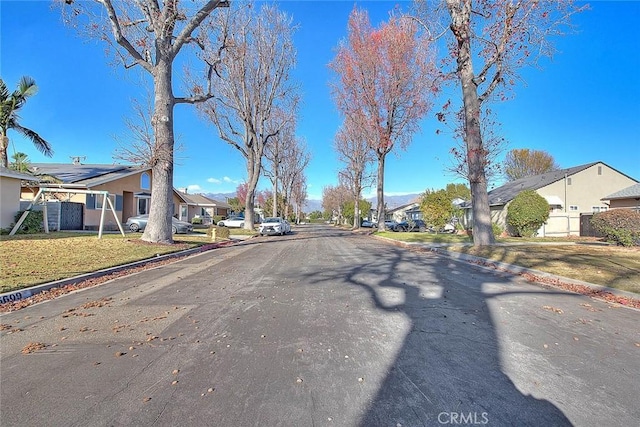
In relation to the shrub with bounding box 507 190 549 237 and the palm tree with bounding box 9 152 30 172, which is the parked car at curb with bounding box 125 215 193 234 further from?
the shrub with bounding box 507 190 549 237

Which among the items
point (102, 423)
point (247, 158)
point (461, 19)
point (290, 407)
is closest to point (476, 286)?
point (290, 407)

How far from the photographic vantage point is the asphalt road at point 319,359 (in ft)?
8.48

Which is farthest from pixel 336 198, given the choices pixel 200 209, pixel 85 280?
pixel 85 280

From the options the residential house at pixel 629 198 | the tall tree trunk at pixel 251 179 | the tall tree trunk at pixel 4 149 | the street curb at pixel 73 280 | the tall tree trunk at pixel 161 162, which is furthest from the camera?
the tall tree trunk at pixel 251 179

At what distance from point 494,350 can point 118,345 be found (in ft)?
14.4

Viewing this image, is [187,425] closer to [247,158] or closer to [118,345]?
[118,345]

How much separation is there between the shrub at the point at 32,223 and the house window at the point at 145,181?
11721 millimetres

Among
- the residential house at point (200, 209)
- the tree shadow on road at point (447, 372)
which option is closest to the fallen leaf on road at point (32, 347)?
the tree shadow on road at point (447, 372)

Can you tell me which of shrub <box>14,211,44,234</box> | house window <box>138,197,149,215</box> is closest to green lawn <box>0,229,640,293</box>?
shrub <box>14,211,44,234</box>

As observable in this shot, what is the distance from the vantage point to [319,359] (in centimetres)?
349

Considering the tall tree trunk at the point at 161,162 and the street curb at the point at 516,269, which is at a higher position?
the tall tree trunk at the point at 161,162

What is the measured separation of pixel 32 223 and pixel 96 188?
7443 millimetres

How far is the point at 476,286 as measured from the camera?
23.8 feet

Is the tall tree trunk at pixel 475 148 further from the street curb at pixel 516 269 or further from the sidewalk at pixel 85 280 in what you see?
the sidewalk at pixel 85 280
